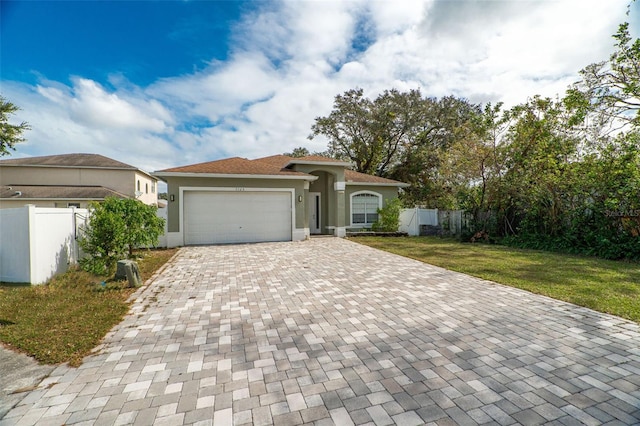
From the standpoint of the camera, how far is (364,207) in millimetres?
17484

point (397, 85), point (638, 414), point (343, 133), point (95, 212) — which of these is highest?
point (397, 85)

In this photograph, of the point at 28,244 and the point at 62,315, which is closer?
the point at 62,315

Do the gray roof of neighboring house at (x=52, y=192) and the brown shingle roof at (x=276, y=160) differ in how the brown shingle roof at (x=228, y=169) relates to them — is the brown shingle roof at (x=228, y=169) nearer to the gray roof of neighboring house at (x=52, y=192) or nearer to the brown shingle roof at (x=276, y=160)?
the brown shingle roof at (x=276, y=160)

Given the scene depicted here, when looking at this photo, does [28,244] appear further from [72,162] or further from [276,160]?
[72,162]

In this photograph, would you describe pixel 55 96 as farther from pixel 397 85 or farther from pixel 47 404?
pixel 397 85

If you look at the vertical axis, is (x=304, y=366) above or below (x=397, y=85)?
below

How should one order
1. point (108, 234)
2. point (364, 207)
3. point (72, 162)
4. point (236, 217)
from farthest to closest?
1. point (72, 162)
2. point (364, 207)
3. point (236, 217)
4. point (108, 234)

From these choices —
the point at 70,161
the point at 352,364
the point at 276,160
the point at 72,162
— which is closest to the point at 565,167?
the point at 352,364

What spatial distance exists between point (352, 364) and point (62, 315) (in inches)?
173

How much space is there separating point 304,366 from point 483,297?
3.91 metres

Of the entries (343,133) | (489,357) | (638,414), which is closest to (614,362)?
(638,414)

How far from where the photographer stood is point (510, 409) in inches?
90.4

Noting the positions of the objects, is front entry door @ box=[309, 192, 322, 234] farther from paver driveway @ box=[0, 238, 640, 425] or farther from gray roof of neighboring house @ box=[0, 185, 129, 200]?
gray roof of neighboring house @ box=[0, 185, 129, 200]

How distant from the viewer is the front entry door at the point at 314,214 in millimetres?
16859
